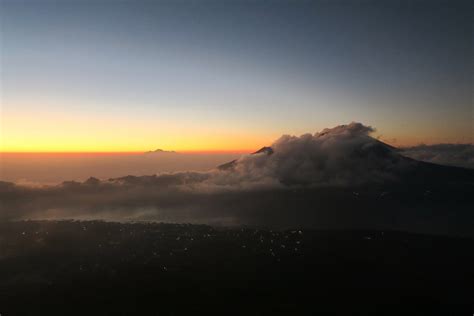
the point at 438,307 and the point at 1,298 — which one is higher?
the point at 1,298

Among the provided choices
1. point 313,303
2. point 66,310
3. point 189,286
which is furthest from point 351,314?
point 66,310

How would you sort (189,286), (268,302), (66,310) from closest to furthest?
(66,310) → (268,302) → (189,286)

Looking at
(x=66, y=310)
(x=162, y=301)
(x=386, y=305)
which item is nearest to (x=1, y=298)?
(x=66, y=310)

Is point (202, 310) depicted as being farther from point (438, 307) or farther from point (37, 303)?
point (438, 307)

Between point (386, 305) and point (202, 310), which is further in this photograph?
point (386, 305)

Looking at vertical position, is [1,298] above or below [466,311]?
above

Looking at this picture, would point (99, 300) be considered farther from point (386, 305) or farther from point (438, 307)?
point (438, 307)

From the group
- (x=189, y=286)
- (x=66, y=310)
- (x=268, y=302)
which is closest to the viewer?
(x=66, y=310)

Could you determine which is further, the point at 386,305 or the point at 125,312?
the point at 386,305

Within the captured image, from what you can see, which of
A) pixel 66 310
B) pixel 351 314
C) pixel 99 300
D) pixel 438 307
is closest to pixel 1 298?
pixel 66 310
